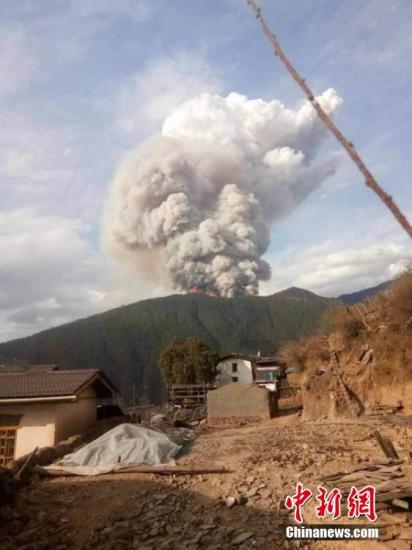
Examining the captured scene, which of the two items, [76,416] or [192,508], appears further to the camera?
[76,416]

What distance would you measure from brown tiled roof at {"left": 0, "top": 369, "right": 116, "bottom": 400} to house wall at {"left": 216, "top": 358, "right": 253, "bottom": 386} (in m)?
37.2

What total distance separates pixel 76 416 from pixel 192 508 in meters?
8.93

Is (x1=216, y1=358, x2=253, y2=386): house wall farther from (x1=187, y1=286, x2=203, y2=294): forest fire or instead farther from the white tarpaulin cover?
(x1=187, y1=286, x2=203, y2=294): forest fire

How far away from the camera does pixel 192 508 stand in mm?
7297

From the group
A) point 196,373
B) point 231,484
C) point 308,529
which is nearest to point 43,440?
point 231,484

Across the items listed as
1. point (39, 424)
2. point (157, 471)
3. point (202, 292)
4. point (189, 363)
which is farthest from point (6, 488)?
point (202, 292)

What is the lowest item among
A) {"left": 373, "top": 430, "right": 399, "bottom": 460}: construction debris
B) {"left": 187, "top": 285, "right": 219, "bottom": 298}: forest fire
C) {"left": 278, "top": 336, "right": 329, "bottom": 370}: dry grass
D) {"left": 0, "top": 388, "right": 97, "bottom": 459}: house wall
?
{"left": 373, "top": 430, "right": 399, "bottom": 460}: construction debris

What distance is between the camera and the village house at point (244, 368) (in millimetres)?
48594

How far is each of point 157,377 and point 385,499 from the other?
7567 cm

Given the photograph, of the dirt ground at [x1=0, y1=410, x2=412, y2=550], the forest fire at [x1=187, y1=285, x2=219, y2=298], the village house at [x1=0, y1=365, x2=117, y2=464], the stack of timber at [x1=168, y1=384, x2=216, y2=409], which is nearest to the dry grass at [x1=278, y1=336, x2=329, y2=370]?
the dirt ground at [x1=0, y1=410, x2=412, y2=550]

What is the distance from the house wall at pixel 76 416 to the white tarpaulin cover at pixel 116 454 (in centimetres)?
326

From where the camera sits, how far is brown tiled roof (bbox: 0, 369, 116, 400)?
13.2m

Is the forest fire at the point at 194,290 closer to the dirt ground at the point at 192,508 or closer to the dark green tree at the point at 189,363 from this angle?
the dark green tree at the point at 189,363

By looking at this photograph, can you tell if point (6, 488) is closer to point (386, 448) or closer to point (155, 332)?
point (386, 448)
